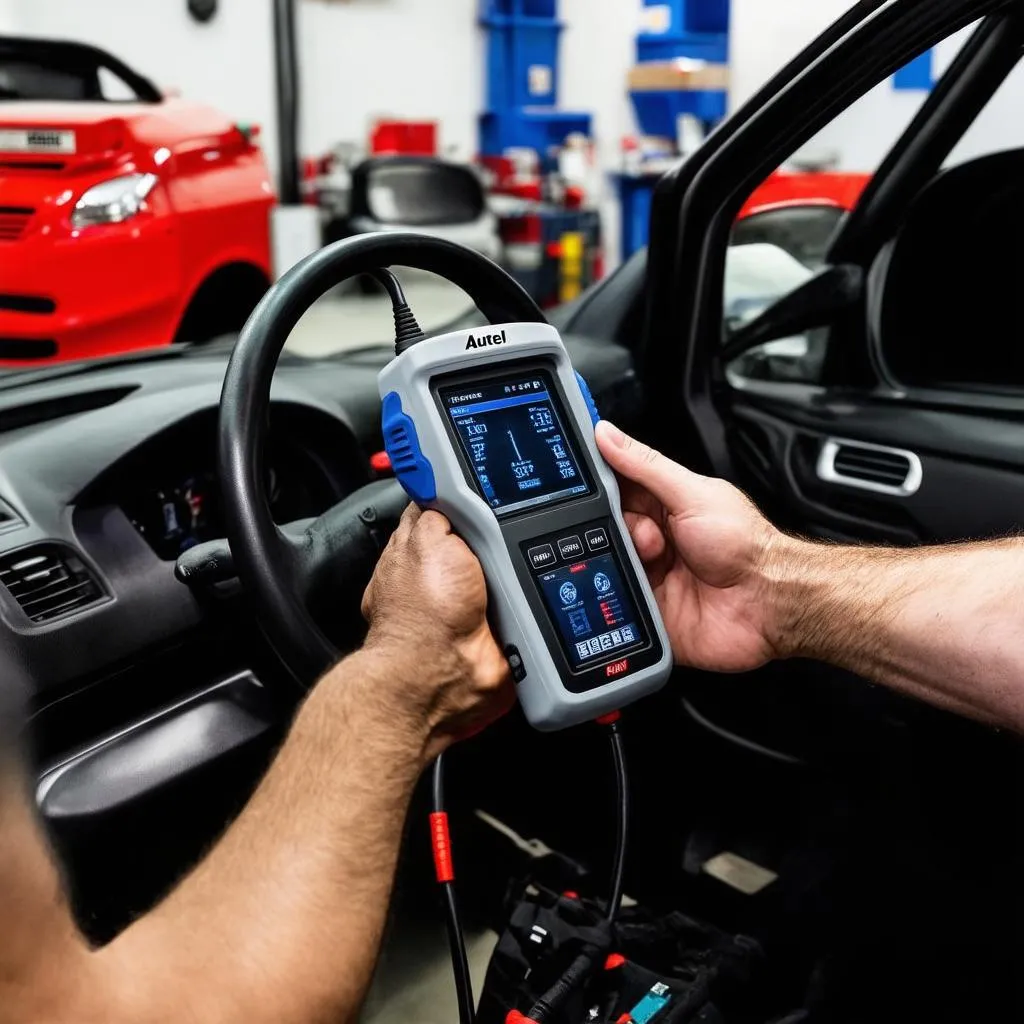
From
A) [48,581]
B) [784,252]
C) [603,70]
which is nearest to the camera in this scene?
[48,581]

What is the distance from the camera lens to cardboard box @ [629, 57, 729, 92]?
6.06 metres

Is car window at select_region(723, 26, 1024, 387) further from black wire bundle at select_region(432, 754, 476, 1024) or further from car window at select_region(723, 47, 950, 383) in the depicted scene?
black wire bundle at select_region(432, 754, 476, 1024)

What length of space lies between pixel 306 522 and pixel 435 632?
0.24 m

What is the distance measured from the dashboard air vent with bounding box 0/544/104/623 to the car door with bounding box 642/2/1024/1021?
75cm

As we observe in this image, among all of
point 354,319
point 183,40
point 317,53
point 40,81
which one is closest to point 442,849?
point 40,81

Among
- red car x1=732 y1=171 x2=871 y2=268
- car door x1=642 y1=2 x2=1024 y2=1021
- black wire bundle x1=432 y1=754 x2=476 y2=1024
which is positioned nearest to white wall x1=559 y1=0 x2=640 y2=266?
red car x1=732 y1=171 x2=871 y2=268

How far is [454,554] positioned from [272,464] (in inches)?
20.9

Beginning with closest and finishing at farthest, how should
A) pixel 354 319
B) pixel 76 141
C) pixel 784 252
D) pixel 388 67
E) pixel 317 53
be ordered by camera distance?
pixel 784 252
pixel 76 141
pixel 354 319
pixel 317 53
pixel 388 67

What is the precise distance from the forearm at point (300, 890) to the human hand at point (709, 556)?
33cm

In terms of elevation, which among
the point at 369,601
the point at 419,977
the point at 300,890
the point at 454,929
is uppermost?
the point at 369,601

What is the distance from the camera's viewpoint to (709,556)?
99cm

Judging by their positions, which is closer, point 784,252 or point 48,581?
point 48,581

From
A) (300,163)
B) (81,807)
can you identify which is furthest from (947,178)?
(300,163)

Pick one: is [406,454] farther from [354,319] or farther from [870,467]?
[354,319]
